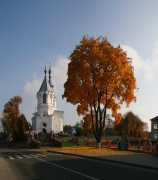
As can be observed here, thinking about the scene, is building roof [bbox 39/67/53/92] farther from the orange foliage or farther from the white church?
the orange foliage

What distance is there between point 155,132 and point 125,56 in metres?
56.2

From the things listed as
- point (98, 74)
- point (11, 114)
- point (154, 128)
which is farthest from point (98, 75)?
point (154, 128)

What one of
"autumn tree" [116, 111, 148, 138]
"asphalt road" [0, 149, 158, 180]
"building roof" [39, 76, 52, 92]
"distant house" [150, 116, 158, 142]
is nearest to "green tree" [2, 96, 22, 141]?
"building roof" [39, 76, 52, 92]

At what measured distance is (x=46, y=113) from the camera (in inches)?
3445

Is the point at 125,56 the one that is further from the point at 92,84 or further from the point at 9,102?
the point at 9,102

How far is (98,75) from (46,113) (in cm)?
5327

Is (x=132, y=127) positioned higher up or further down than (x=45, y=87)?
further down

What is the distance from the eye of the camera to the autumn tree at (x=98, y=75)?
117ft

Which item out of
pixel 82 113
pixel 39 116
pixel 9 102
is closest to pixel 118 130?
pixel 39 116

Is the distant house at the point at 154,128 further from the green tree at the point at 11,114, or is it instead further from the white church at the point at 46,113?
the green tree at the point at 11,114

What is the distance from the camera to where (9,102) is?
75.2 m

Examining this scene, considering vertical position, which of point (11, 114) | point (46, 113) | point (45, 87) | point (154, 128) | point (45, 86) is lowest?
point (154, 128)

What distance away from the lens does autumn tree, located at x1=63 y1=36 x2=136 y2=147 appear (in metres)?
35.6

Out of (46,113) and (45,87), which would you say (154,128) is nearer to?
(46,113)
